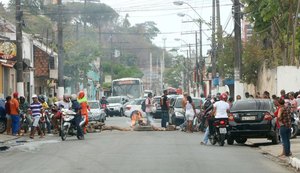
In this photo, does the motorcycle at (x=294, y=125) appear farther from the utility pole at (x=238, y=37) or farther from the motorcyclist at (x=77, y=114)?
the utility pole at (x=238, y=37)

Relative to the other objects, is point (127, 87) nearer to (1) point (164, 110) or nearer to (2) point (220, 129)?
(1) point (164, 110)

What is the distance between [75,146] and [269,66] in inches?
1001

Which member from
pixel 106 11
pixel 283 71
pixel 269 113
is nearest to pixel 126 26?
pixel 106 11

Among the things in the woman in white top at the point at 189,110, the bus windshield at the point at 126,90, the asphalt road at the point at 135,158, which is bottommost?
the asphalt road at the point at 135,158

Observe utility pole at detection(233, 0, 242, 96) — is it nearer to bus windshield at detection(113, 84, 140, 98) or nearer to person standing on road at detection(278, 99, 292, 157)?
person standing on road at detection(278, 99, 292, 157)

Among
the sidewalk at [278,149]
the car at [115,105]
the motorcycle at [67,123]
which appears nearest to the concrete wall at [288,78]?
the sidewalk at [278,149]

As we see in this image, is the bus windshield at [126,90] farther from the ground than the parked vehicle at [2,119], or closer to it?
farther from the ground

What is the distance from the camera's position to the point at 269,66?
46625 millimetres

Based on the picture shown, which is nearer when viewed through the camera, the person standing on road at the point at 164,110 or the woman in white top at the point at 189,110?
the woman in white top at the point at 189,110

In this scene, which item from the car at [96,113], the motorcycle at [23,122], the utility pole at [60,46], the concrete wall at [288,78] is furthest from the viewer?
the utility pole at [60,46]

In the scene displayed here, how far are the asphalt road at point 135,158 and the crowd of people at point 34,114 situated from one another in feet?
17.1

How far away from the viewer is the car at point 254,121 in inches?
938

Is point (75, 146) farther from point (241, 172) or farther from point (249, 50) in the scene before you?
point (249, 50)

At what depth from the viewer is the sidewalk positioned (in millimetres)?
17734
